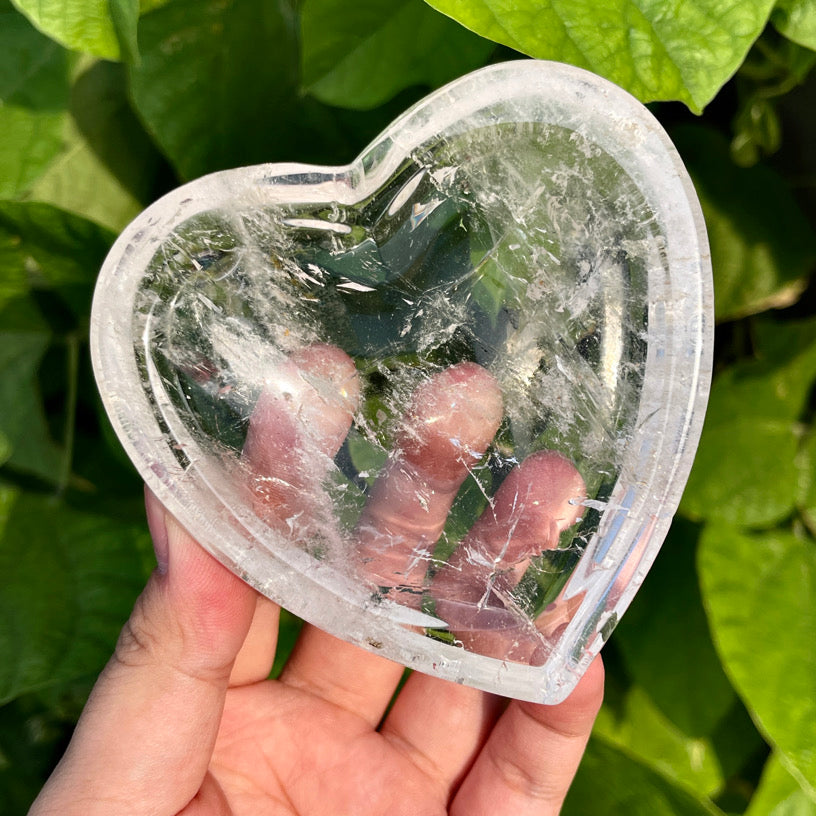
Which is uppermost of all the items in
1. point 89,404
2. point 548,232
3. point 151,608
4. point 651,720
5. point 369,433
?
point 548,232


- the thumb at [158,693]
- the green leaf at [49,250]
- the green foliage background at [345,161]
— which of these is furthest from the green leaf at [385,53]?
the thumb at [158,693]

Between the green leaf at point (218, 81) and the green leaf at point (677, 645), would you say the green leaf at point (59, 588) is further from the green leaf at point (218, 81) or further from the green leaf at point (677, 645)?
the green leaf at point (677, 645)

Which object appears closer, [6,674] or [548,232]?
[548,232]

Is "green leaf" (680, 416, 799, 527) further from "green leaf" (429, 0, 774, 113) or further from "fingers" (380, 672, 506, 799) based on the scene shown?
"green leaf" (429, 0, 774, 113)

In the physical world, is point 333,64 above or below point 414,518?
above

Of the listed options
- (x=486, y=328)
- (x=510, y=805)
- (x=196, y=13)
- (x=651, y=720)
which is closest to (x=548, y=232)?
(x=486, y=328)

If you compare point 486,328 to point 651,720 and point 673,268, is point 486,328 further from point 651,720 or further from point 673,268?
point 651,720

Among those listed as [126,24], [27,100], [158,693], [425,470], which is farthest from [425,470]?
[27,100]
